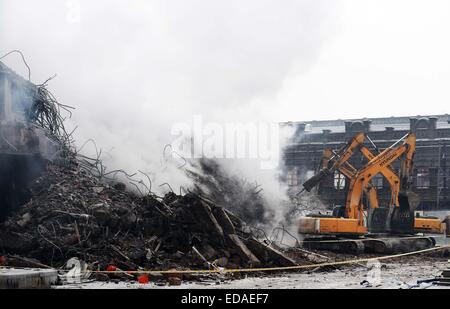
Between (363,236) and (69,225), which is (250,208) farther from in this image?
(69,225)

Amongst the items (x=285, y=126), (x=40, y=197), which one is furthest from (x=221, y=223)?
(x=285, y=126)

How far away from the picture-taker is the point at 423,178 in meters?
39.0

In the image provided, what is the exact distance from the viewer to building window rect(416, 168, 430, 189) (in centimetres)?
3884

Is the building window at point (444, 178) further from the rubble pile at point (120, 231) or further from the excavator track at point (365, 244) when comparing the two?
the rubble pile at point (120, 231)

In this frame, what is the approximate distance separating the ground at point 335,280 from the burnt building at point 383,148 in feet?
72.8

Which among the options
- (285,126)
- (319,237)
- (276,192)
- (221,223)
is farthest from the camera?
(285,126)

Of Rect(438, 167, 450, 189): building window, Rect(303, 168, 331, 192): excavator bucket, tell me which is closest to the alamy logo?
Rect(303, 168, 331, 192): excavator bucket

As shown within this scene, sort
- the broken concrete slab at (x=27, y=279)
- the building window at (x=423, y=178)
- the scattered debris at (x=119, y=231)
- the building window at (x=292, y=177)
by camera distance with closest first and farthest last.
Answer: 1. the broken concrete slab at (x=27, y=279)
2. the scattered debris at (x=119, y=231)
3. the building window at (x=292, y=177)
4. the building window at (x=423, y=178)

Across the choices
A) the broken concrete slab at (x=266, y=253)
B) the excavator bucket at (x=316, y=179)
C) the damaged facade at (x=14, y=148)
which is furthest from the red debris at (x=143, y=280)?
the excavator bucket at (x=316, y=179)

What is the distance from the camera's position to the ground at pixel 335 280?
9.81m

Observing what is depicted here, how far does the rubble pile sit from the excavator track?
6.34 meters
